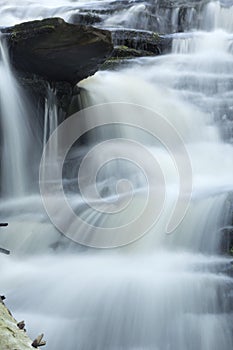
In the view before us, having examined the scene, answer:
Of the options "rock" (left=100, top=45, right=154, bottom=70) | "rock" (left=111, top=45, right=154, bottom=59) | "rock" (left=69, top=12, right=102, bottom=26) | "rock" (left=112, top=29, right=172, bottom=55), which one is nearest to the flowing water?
"rock" (left=100, top=45, right=154, bottom=70)

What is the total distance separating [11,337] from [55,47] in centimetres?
549

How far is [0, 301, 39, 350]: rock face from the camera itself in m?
2.42

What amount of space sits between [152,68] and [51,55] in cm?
464

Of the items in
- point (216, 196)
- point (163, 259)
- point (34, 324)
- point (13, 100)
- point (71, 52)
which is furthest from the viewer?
point (13, 100)

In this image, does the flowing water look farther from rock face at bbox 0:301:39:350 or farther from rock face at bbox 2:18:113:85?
rock face at bbox 0:301:39:350

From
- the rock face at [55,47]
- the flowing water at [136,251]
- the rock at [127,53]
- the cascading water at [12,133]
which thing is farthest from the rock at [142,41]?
the cascading water at [12,133]

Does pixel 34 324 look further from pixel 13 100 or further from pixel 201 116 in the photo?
pixel 201 116

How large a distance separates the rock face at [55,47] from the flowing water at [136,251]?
0.42m

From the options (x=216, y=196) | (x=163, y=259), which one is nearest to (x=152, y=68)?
(x=216, y=196)

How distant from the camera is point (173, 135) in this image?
942 cm

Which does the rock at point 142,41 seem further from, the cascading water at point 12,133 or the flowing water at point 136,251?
the cascading water at point 12,133

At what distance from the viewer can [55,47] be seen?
23.8ft

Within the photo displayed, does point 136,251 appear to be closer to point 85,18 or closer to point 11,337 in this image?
point 11,337

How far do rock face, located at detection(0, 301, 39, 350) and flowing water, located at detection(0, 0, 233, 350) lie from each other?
1.20 m
